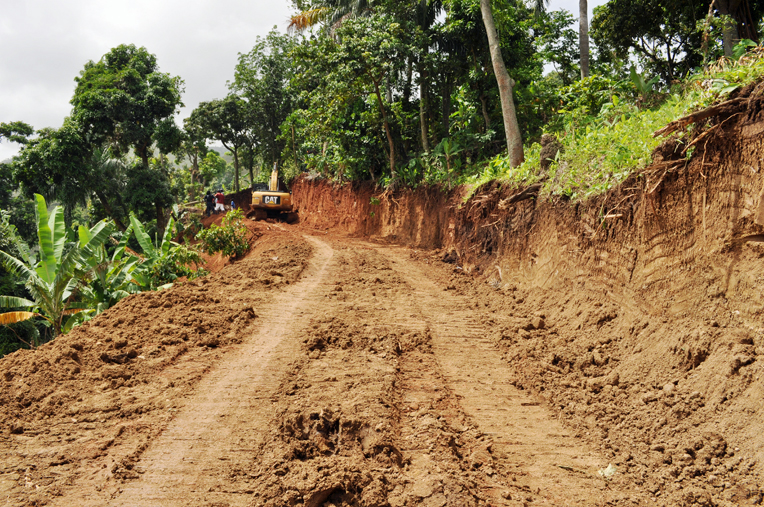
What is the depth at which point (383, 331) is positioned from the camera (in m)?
6.87

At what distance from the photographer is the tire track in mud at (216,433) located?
11.5 feet

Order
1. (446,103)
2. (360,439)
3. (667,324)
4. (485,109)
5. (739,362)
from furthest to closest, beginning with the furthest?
(446,103), (485,109), (667,324), (360,439), (739,362)

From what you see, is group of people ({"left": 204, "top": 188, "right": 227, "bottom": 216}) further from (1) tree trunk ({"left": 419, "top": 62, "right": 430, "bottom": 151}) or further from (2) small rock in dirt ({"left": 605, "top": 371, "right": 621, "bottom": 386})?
(2) small rock in dirt ({"left": 605, "top": 371, "right": 621, "bottom": 386})

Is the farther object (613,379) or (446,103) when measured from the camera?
(446,103)

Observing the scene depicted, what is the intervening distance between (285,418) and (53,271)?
955 cm

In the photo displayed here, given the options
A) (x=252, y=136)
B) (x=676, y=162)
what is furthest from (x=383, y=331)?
(x=252, y=136)

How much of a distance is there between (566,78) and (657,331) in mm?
16563

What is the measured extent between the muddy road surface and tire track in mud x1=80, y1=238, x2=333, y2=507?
0.05ft

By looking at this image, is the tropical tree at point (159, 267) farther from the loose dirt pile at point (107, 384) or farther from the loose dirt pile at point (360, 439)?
the loose dirt pile at point (360, 439)

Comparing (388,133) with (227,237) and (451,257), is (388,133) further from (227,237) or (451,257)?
(451,257)

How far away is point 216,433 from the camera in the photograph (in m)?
4.25

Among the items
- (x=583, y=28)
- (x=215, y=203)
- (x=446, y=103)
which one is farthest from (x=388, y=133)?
(x=215, y=203)

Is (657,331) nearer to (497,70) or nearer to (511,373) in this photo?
(511,373)

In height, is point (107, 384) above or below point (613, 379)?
below
